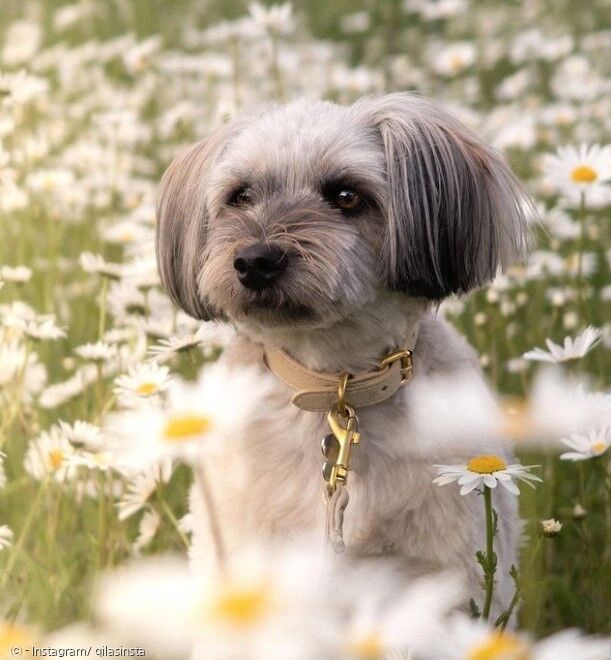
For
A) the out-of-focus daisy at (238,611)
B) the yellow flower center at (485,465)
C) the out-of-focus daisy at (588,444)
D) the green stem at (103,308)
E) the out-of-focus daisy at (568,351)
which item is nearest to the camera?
the out-of-focus daisy at (238,611)

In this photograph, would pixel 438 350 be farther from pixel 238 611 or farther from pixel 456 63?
pixel 456 63

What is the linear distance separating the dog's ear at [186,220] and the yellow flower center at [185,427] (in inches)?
56.1

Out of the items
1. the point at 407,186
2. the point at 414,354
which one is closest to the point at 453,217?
the point at 407,186

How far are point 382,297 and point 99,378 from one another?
2.80 ft

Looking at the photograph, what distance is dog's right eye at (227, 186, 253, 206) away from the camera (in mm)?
2723

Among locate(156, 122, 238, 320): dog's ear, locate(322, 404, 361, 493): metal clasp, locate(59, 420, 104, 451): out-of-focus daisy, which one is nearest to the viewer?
locate(322, 404, 361, 493): metal clasp

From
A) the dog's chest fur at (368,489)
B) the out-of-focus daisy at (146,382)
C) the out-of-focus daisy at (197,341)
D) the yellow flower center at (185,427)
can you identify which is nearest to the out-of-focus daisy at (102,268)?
the out-of-focus daisy at (197,341)

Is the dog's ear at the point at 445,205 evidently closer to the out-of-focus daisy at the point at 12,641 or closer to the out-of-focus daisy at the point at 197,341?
the out-of-focus daisy at the point at 197,341

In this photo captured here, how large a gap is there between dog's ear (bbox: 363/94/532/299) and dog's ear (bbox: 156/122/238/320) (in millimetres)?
472

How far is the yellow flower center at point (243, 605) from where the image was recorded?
3.01 ft

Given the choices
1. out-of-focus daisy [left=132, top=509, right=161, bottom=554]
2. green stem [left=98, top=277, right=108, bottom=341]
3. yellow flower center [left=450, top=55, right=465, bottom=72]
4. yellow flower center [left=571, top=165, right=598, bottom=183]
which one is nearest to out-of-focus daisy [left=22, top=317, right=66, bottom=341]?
green stem [left=98, top=277, right=108, bottom=341]

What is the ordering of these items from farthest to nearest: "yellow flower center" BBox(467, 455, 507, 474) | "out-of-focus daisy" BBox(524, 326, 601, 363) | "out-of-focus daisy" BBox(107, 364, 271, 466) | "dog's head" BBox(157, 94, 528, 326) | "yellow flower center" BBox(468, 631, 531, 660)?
"dog's head" BBox(157, 94, 528, 326) < "out-of-focus daisy" BBox(524, 326, 601, 363) < "yellow flower center" BBox(467, 455, 507, 474) < "out-of-focus daisy" BBox(107, 364, 271, 466) < "yellow flower center" BBox(468, 631, 531, 660)

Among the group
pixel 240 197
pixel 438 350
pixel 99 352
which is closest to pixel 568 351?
pixel 438 350

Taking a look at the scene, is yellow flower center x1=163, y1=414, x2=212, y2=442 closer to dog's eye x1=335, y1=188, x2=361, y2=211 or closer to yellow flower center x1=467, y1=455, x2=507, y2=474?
yellow flower center x1=467, y1=455, x2=507, y2=474
